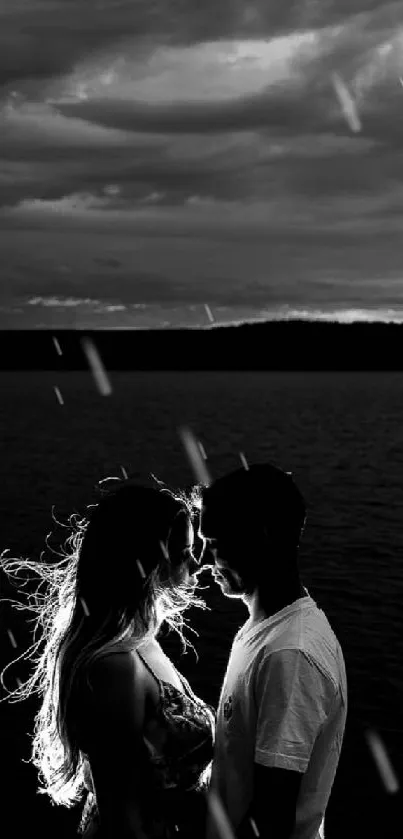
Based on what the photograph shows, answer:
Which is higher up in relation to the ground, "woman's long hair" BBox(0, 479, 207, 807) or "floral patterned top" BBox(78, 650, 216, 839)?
"woman's long hair" BBox(0, 479, 207, 807)

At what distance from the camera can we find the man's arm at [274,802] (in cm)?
302

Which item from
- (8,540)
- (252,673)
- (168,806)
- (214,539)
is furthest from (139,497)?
(8,540)

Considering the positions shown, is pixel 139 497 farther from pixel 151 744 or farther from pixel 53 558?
pixel 53 558

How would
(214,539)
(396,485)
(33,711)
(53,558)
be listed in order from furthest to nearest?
(396,485) < (53,558) < (33,711) < (214,539)

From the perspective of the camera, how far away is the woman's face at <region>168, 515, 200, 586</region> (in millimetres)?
3791

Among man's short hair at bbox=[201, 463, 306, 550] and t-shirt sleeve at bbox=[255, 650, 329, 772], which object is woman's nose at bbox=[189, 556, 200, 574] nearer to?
man's short hair at bbox=[201, 463, 306, 550]

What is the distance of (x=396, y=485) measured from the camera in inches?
2365

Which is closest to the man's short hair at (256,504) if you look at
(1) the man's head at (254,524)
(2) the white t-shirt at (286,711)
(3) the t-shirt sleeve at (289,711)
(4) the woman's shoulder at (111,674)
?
(1) the man's head at (254,524)

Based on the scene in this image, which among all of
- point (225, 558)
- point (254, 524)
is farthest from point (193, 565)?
point (254, 524)

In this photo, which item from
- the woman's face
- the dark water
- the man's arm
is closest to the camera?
the man's arm

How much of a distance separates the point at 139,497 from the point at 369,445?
86.4 metres

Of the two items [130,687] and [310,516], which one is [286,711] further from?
[310,516]

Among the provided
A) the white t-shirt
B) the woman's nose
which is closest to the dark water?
the woman's nose

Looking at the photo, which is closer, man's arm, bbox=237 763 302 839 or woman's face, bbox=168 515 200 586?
man's arm, bbox=237 763 302 839
